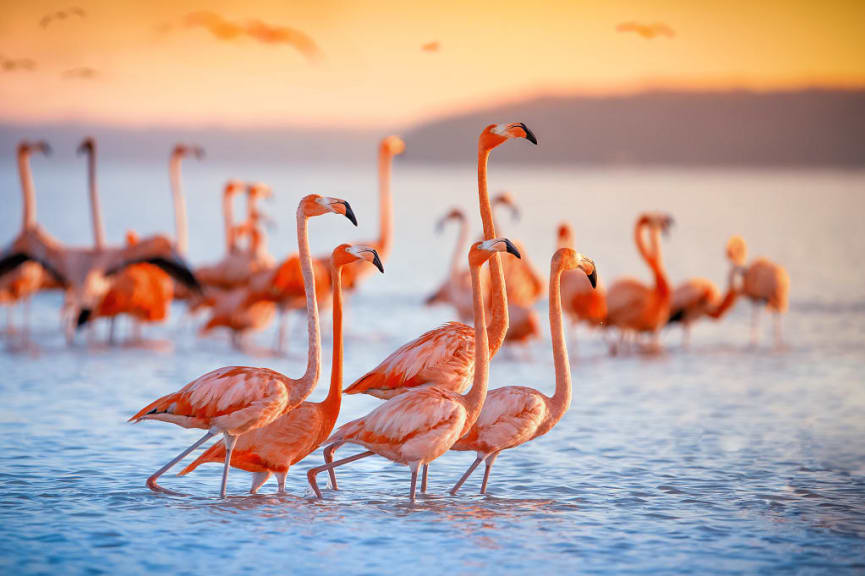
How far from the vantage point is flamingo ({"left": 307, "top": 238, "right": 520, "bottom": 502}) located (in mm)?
5589

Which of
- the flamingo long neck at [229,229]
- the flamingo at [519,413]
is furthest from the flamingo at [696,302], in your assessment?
the flamingo at [519,413]

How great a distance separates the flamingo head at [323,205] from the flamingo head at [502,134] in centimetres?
105

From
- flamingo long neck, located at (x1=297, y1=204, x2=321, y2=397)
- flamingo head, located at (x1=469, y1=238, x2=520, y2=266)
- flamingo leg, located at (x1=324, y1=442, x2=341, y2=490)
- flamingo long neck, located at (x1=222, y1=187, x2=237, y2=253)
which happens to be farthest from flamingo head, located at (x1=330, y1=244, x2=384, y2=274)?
flamingo long neck, located at (x1=222, y1=187, x2=237, y2=253)

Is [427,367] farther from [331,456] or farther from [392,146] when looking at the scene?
[392,146]

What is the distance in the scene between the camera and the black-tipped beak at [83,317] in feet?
37.9

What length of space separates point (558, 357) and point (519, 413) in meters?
0.45

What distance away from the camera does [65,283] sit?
1224 cm

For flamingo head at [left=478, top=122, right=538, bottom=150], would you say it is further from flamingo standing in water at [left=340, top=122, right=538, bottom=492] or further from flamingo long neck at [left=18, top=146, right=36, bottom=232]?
flamingo long neck at [left=18, top=146, right=36, bottom=232]

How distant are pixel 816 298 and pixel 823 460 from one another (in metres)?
10.9

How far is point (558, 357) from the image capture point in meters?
6.25

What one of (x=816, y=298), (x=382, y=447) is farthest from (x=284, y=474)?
(x=816, y=298)

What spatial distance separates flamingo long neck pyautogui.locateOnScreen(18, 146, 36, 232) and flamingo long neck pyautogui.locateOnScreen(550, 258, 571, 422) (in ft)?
25.9

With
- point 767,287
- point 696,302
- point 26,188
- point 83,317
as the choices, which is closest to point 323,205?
point 83,317

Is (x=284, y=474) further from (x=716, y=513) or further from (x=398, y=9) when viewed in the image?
(x=398, y=9)
